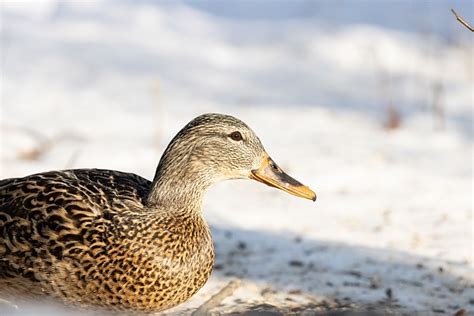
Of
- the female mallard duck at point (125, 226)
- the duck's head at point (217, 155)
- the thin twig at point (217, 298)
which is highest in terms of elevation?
the duck's head at point (217, 155)

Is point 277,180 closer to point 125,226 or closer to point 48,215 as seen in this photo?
point 125,226

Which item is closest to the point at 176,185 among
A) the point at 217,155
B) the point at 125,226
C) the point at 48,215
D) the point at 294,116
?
the point at 217,155

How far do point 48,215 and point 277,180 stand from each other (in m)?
1.09

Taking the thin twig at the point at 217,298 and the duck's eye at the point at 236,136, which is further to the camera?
the thin twig at the point at 217,298

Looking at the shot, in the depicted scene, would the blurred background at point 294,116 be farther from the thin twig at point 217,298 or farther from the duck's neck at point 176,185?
the duck's neck at point 176,185

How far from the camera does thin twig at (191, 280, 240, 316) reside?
4.86m

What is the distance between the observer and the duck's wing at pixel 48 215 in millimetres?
4207

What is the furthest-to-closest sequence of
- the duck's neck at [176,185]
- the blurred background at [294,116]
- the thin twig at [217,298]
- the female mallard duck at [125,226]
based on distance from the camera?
1. the blurred background at [294,116]
2. the thin twig at [217,298]
3. the duck's neck at [176,185]
4. the female mallard duck at [125,226]

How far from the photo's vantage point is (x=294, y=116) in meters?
8.74

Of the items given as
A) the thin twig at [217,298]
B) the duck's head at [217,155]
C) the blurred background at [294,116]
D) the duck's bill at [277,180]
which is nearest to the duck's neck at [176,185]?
the duck's head at [217,155]

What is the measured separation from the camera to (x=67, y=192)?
4355 mm

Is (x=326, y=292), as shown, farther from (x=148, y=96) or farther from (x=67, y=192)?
(x=148, y=96)

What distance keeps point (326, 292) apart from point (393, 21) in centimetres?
599

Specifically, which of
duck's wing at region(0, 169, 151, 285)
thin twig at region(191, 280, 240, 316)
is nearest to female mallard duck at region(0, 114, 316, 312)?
duck's wing at region(0, 169, 151, 285)
